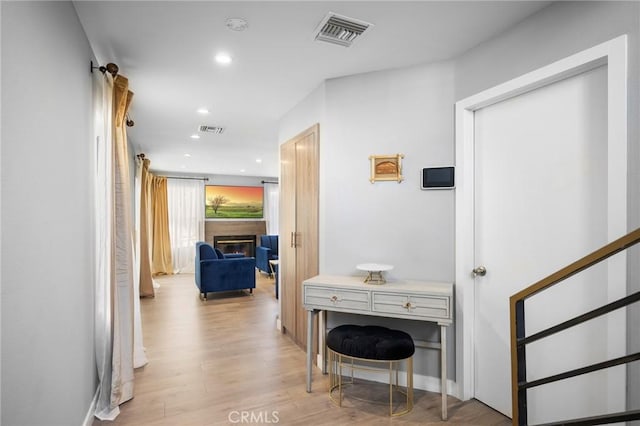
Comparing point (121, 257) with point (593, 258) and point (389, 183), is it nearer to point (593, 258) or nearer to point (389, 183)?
point (389, 183)

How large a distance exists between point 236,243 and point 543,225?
793 cm

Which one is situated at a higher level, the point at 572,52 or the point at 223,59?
the point at 223,59

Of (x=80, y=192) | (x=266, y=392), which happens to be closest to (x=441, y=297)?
(x=266, y=392)

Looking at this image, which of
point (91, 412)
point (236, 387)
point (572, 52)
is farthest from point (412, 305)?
point (91, 412)

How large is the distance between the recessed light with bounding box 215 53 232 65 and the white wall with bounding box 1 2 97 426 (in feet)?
2.66

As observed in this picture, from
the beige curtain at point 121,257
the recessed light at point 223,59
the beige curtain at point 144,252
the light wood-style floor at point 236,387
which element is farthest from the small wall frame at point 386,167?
the beige curtain at point 144,252

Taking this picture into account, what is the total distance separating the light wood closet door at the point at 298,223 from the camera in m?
3.17

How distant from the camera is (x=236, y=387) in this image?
2.63 meters

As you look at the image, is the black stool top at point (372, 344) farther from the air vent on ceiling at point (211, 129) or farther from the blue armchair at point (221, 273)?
the blue armchair at point (221, 273)

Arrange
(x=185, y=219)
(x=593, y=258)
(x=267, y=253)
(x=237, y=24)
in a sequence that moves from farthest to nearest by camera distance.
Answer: (x=185, y=219), (x=267, y=253), (x=237, y=24), (x=593, y=258)

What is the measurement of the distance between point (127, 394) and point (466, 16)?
3.33 metres

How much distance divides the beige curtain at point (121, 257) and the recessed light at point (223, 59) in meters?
0.68

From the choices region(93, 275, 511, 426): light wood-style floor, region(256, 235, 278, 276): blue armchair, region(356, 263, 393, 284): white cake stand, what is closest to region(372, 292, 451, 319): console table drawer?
region(356, 263, 393, 284): white cake stand

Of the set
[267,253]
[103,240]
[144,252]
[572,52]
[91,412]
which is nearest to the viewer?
[572,52]
